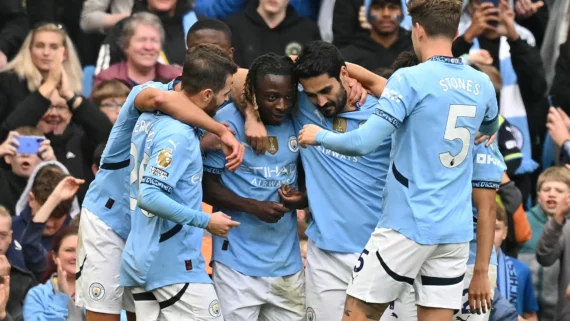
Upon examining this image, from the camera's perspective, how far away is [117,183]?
7578mm

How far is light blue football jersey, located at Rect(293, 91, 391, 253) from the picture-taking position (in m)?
7.43

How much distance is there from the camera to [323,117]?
24.6 feet

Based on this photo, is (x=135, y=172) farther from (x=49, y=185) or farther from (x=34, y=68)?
(x=34, y=68)

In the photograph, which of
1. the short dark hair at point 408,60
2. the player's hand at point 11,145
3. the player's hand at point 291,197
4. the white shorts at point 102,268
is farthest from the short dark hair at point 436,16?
the player's hand at point 11,145

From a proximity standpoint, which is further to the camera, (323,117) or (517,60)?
(517,60)

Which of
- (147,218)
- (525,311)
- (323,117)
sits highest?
(323,117)

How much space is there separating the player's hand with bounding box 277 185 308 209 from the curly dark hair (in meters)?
0.52

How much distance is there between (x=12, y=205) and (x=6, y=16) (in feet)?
8.53

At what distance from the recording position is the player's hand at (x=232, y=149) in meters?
7.18

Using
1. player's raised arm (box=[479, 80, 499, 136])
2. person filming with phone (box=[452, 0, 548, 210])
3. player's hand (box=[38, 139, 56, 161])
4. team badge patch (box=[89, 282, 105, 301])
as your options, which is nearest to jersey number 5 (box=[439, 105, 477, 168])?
player's raised arm (box=[479, 80, 499, 136])

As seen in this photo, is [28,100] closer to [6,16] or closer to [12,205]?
[12,205]

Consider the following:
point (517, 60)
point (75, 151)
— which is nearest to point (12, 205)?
point (75, 151)

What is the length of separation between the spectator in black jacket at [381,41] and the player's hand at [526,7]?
58.5 inches

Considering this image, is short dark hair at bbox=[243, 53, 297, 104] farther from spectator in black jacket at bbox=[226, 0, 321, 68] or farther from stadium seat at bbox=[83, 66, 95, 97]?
stadium seat at bbox=[83, 66, 95, 97]
